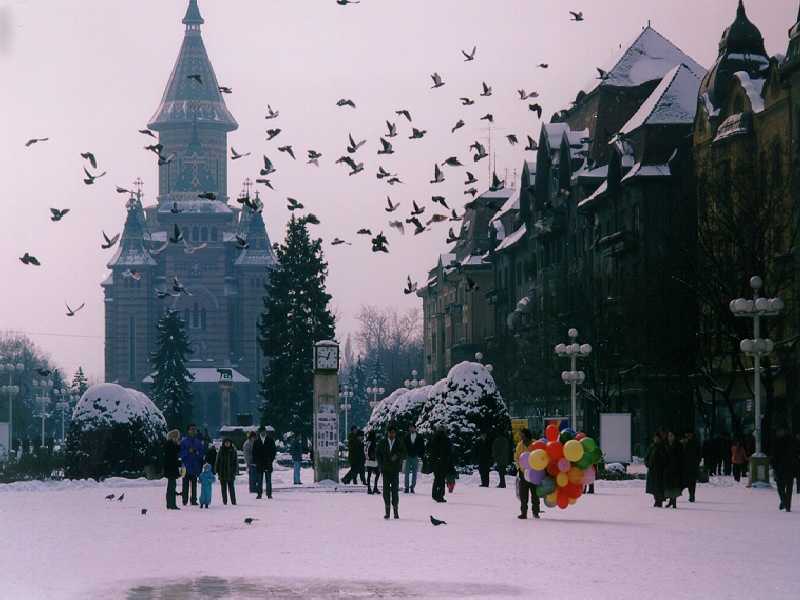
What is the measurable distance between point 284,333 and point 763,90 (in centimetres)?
4524

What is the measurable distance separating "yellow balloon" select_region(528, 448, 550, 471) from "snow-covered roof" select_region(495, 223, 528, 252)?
218 feet

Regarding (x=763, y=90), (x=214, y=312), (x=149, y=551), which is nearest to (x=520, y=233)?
(x=763, y=90)

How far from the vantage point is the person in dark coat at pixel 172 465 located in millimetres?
34656

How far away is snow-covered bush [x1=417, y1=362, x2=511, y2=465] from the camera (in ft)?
161

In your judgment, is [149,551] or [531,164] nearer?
[149,551]

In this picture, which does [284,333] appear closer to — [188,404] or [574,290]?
[574,290]

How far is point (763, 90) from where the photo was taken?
196ft

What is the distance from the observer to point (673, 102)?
232 feet

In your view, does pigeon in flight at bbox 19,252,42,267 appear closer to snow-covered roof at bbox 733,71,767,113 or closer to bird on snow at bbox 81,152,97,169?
bird on snow at bbox 81,152,97,169

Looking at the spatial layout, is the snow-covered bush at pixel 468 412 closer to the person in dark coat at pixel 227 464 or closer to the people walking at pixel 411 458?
the people walking at pixel 411 458

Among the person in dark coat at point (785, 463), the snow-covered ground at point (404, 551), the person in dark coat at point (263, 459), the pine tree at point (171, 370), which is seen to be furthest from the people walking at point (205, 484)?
the pine tree at point (171, 370)

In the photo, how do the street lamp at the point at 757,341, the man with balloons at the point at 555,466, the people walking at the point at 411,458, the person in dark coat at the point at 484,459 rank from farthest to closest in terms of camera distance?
the person in dark coat at the point at 484,459 < the people walking at the point at 411,458 < the street lamp at the point at 757,341 < the man with balloons at the point at 555,466

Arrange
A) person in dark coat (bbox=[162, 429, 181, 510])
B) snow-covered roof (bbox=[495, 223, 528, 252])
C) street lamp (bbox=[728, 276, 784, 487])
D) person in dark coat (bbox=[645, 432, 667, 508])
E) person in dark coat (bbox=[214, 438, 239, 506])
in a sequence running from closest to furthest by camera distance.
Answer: person in dark coat (bbox=[645, 432, 667, 508]) < person in dark coat (bbox=[162, 429, 181, 510]) < person in dark coat (bbox=[214, 438, 239, 506]) < street lamp (bbox=[728, 276, 784, 487]) < snow-covered roof (bbox=[495, 223, 528, 252])

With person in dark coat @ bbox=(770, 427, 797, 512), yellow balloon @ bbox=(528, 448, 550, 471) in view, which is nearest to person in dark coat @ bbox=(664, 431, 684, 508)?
person in dark coat @ bbox=(770, 427, 797, 512)
